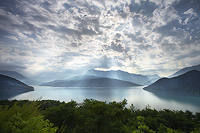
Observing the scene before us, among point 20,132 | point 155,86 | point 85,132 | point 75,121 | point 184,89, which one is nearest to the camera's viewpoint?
point 20,132

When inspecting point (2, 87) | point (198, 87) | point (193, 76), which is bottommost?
point (2, 87)

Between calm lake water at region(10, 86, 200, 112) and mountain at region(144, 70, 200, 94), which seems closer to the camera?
calm lake water at region(10, 86, 200, 112)

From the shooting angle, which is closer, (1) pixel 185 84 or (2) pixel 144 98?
(2) pixel 144 98

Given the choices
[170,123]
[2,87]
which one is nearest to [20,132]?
[170,123]

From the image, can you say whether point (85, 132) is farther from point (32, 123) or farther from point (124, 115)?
point (32, 123)

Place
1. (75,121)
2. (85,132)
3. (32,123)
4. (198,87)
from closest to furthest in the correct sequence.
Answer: (32,123), (85,132), (75,121), (198,87)

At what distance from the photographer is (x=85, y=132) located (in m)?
7.93

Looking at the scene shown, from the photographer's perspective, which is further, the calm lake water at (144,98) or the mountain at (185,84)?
the mountain at (185,84)

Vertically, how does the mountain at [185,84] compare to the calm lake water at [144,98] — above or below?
above

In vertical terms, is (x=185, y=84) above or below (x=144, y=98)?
above

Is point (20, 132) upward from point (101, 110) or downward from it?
upward

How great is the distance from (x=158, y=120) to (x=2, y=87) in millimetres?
136787

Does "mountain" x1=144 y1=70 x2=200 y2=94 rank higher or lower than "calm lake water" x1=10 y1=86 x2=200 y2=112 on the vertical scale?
higher

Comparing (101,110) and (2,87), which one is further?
(2,87)
